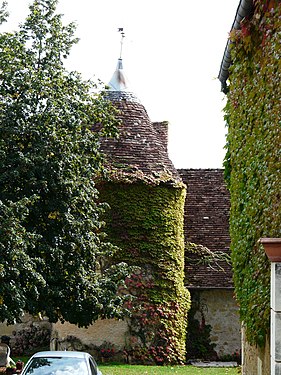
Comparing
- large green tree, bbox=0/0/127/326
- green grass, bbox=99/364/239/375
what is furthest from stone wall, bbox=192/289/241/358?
large green tree, bbox=0/0/127/326

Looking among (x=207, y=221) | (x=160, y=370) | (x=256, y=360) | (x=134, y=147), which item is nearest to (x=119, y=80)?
(x=134, y=147)

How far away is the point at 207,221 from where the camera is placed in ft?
84.0

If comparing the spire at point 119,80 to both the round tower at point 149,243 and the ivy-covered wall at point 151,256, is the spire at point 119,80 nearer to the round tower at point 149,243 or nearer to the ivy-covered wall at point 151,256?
the round tower at point 149,243

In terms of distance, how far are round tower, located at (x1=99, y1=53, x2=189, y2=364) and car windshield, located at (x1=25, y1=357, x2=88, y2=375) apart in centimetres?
865

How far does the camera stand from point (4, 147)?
16.3 m

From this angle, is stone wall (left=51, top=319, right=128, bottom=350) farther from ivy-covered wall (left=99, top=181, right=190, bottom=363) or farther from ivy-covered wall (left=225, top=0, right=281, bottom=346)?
ivy-covered wall (left=225, top=0, right=281, bottom=346)

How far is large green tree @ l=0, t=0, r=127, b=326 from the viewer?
16.2 meters

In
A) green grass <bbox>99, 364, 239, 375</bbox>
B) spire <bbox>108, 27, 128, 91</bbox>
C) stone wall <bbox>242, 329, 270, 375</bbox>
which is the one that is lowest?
green grass <bbox>99, 364, 239, 375</bbox>

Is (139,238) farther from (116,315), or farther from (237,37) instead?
(237,37)

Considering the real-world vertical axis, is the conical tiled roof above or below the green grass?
above

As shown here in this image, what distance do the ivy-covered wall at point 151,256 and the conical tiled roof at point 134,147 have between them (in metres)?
0.38

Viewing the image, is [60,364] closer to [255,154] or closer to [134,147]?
[255,154]

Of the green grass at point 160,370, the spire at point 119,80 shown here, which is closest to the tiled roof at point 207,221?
the green grass at point 160,370

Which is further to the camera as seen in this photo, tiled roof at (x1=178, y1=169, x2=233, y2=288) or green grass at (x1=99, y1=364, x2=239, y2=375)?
tiled roof at (x1=178, y1=169, x2=233, y2=288)
